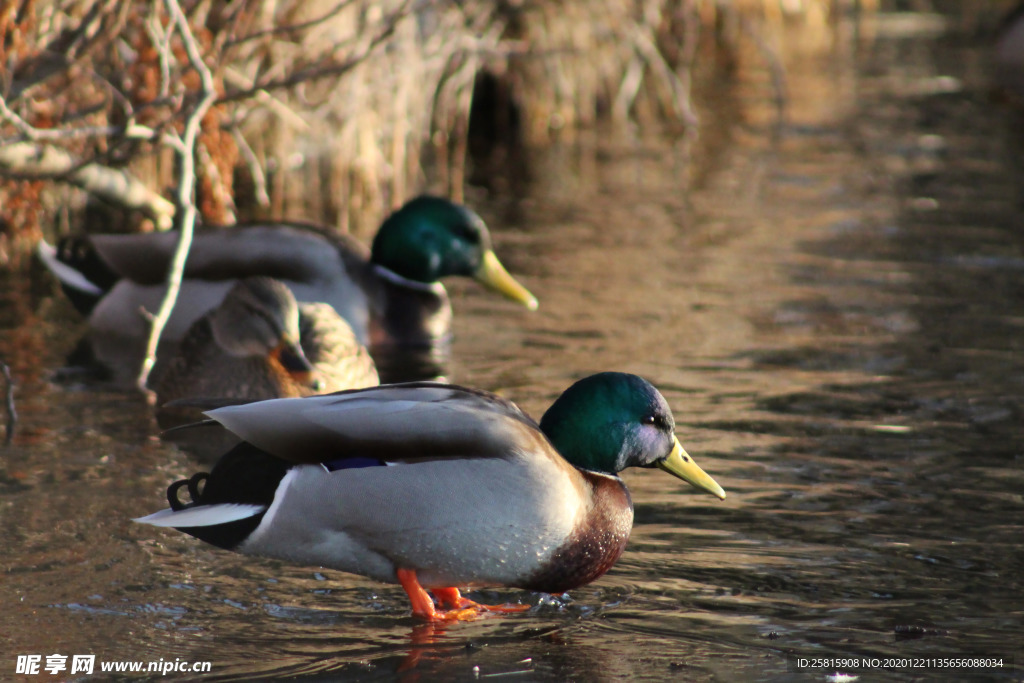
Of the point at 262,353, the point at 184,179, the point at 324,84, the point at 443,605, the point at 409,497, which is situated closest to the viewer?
the point at 409,497

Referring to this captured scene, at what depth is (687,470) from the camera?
4469 mm

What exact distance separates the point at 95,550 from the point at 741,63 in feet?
53.6

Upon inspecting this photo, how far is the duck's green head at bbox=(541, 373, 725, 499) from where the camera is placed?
432cm

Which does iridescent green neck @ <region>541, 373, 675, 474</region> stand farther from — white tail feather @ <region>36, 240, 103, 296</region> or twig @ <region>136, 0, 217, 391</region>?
white tail feather @ <region>36, 240, 103, 296</region>

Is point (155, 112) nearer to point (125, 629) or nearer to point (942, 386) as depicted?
point (942, 386)

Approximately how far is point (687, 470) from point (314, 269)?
131 inches

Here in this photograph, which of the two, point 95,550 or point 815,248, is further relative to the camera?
point 815,248

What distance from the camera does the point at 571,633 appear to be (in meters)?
4.15

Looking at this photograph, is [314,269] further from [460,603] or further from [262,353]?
[460,603]

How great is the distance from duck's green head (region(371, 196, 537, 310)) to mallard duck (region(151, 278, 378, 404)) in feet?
4.44

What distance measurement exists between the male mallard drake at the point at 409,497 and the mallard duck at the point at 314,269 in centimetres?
320

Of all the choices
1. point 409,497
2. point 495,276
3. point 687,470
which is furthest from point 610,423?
point 495,276

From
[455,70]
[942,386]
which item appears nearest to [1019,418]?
[942,386]

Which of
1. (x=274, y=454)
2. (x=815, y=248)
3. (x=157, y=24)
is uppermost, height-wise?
(x=157, y=24)
